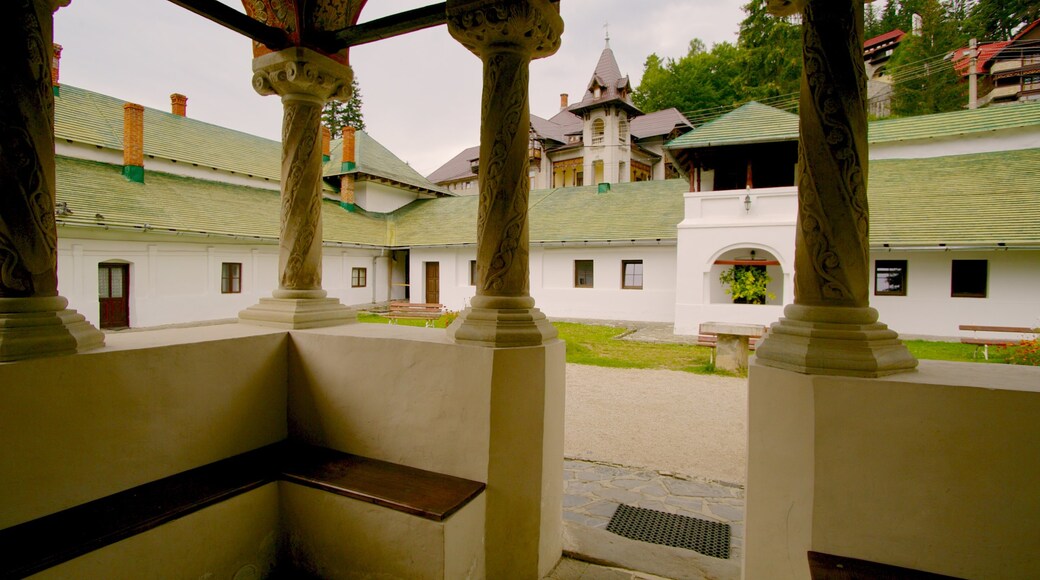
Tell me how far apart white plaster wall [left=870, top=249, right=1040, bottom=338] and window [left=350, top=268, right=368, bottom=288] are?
18.4 meters

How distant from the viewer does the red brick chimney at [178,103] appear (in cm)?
1939

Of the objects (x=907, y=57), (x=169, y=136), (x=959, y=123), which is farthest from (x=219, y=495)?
(x=907, y=57)

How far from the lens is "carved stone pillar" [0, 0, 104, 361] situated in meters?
2.09

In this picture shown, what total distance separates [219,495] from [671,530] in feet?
8.77

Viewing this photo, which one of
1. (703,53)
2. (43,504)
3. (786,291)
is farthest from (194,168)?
(703,53)

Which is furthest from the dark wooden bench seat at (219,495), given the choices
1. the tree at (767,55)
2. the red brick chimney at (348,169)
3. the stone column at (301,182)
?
the tree at (767,55)

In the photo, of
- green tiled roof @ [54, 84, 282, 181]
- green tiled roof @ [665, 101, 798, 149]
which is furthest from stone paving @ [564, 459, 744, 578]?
green tiled roof @ [54, 84, 282, 181]

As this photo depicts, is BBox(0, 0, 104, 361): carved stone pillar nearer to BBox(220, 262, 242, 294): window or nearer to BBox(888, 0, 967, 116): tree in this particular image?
BBox(220, 262, 242, 294): window

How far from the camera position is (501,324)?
250cm

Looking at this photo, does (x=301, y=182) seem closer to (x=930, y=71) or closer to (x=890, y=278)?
(x=890, y=278)

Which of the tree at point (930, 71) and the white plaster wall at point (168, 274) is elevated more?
the tree at point (930, 71)

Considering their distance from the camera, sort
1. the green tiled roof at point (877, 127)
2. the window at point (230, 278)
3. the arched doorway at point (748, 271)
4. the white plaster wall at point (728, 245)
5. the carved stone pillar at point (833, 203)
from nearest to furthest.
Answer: the carved stone pillar at point (833, 203)
the white plaster wall at point (728, 245)
the green tiled roof at point (877, 127)
the arched doorway at point (748, 271)
the window at point (230, 278)

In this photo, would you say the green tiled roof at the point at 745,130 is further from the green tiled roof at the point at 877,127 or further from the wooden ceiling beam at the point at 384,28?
the wooden ceiling beam at the point at 384,28

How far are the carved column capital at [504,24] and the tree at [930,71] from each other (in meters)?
34.6
